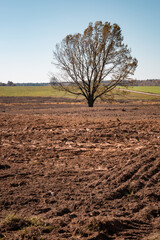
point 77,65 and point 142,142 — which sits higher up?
point 77,65

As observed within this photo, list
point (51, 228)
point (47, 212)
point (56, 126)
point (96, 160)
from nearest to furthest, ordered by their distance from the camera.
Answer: point (51, 228) < point (47, 212) < point (96, 160) < point (56, 126)

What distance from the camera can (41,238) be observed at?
3621mm

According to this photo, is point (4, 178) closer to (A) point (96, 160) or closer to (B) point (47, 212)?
(B) point (47, 212)

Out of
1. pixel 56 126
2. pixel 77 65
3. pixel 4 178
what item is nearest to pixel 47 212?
pixel 4 178

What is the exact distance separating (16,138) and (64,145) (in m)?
2.47

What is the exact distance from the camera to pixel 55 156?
8289 mm

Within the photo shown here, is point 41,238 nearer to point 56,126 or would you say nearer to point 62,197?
point 62,197

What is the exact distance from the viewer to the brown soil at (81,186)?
398cm

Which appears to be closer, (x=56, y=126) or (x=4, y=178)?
(x=4, y=178)

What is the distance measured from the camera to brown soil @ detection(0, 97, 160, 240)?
3984mm

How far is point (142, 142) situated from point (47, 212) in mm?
5816

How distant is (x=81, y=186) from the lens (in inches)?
227

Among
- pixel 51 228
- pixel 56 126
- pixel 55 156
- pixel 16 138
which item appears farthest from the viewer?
pixel 56 126

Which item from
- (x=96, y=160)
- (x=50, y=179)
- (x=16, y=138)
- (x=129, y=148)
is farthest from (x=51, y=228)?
(x=16, y=138)
